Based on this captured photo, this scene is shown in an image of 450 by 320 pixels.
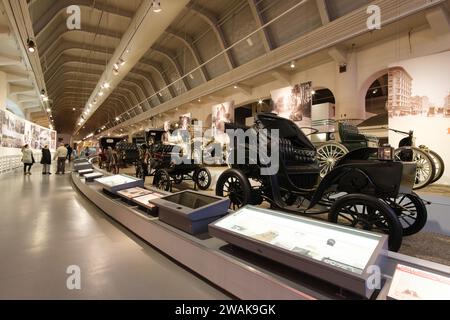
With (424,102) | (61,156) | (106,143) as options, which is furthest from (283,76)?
(61,156)

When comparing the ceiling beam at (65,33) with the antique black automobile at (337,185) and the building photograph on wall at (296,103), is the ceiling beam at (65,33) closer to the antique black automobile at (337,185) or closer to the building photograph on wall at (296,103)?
the building photograph on wall at (296,103)

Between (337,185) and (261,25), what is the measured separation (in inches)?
297

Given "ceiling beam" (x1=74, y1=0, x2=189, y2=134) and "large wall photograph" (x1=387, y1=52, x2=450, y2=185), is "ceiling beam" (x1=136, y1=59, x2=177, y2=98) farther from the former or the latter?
"large wall photograph" (x1=387, y1=52, x2=450, y2=185)

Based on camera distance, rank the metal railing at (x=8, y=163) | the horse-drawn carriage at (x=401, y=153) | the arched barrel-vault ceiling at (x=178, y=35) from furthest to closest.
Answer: the metal railing at (x=8, y=163), the arched barrel-vault ceiling at (x=178, y=35), the horse-drawn carriage at (x=401, y=153)

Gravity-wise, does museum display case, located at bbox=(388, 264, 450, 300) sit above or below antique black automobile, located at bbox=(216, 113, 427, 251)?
below

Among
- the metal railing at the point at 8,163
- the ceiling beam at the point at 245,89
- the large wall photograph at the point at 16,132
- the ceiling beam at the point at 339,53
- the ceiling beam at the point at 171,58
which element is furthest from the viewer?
the ceiling beam at the point at 171,58

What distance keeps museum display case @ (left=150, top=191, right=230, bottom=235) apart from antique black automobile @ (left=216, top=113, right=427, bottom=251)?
76 centimetres

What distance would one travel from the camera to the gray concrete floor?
1.57 metres

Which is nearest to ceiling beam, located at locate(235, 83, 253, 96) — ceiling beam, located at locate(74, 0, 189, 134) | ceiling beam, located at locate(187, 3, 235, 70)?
ceiling beam, located at locate(187, 3, 235, 70)

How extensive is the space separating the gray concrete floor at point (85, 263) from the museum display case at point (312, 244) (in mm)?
428

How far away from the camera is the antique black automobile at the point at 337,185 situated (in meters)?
2.08

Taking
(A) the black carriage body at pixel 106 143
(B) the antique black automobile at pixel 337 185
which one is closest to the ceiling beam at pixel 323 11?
(B) the antique black automobile at pixel 337 185

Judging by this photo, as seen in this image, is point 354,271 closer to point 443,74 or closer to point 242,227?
point 242,227
